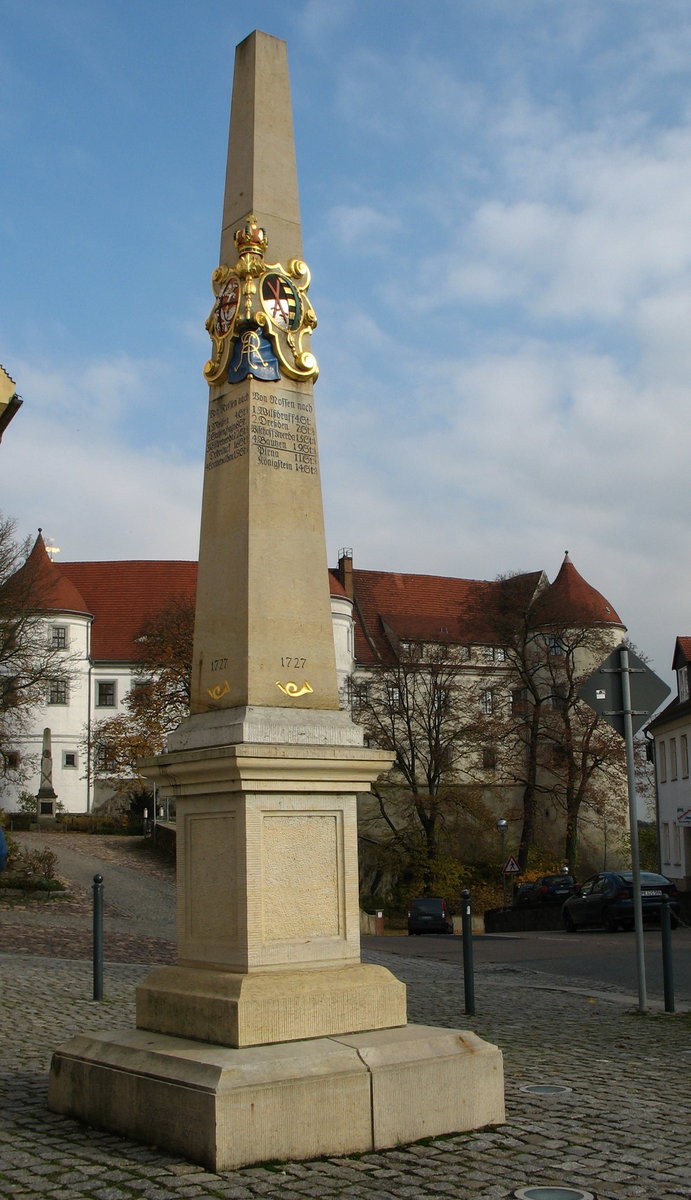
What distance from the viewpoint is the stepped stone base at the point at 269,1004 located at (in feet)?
18.8

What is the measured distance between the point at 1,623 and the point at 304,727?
3192cm

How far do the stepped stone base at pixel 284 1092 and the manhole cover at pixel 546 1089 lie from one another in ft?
3.42

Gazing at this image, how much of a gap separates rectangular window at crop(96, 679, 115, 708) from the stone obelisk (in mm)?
64196

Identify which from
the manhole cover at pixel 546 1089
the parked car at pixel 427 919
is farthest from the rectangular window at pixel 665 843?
the manhole cover at pixel 546 1089

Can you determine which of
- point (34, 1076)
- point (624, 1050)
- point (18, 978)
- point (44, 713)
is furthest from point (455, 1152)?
point (44, 713)

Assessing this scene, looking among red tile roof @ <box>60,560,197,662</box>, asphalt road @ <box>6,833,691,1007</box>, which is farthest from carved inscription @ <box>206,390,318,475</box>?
red tile roof @ <box>60,560,197,662</box>

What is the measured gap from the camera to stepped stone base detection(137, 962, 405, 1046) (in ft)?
18.8

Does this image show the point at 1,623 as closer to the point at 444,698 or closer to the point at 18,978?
the point at 444,698

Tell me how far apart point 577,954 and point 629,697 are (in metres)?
9.63

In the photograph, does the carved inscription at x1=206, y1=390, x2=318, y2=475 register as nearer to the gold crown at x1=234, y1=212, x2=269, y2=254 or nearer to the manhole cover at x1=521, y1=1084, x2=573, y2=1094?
the gold crown at x1=234, y1=212, x2=269, y2=254

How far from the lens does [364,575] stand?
259ft

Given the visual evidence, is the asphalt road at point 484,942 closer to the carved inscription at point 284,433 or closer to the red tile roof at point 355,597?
the carved inscription at point 284,433

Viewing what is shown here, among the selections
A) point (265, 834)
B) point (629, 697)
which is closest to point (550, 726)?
point (629, 697)

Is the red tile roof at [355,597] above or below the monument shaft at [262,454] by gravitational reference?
above
